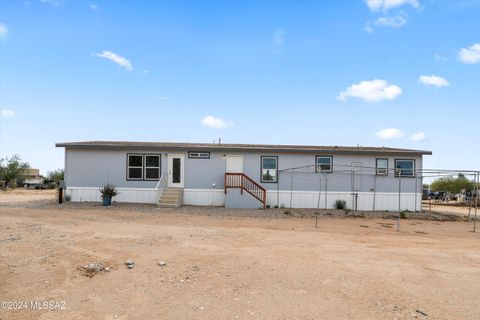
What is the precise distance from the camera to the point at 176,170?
1783cm

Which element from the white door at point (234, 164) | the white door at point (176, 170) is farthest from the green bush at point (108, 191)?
the white door at point (234, 164)

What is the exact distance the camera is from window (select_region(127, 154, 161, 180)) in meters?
17.8

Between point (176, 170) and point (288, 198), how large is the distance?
19.3 feet

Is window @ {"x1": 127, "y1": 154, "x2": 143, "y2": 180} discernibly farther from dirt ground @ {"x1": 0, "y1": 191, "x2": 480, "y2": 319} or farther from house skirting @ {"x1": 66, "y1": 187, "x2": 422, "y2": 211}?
dirt ground @ {"x1": 0, "y1": 191, "x2": 480, "y2": 319}

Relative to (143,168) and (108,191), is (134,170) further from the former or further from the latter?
(108,191)

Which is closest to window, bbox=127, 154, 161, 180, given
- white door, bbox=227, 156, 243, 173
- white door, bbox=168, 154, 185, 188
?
white door, bbox=168, 154, 185, 188

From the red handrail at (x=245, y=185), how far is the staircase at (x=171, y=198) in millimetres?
2359

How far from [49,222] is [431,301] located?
10.3 meters

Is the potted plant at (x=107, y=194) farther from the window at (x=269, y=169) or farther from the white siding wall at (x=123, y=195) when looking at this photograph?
the window at (x=269, y=169)

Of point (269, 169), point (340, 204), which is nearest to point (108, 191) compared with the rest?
point (269, 169)

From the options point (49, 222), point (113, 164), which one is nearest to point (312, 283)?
point (49, 222)

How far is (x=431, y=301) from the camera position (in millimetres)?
4723

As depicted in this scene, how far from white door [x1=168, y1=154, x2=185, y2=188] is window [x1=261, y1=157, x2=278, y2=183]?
162 inches

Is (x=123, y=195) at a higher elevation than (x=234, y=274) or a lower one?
higher
